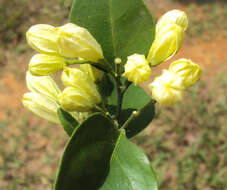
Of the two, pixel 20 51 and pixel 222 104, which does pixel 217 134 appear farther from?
pixel 20 51

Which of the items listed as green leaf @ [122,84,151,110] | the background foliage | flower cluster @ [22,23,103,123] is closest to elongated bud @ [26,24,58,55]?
flower cluster @ [22,23,103,123]

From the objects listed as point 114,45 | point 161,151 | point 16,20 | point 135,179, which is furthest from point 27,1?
point 135,179

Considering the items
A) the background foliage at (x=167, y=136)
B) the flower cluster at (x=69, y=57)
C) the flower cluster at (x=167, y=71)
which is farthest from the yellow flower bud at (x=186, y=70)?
the background foliage at (x=167, y=136)

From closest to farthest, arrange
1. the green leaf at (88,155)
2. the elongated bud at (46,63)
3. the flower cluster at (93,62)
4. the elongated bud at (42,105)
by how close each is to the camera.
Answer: the green leaf at (88,155)
the flower cluster at (93,62)
the elongated bud at (46,63)
the elongated bud at (42,105)

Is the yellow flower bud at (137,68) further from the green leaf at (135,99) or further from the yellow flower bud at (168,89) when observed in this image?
the green leaf at (135,99)

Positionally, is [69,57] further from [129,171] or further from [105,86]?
[129,171]

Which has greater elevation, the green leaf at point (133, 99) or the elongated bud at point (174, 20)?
the elongated bud at point (174, 20)
